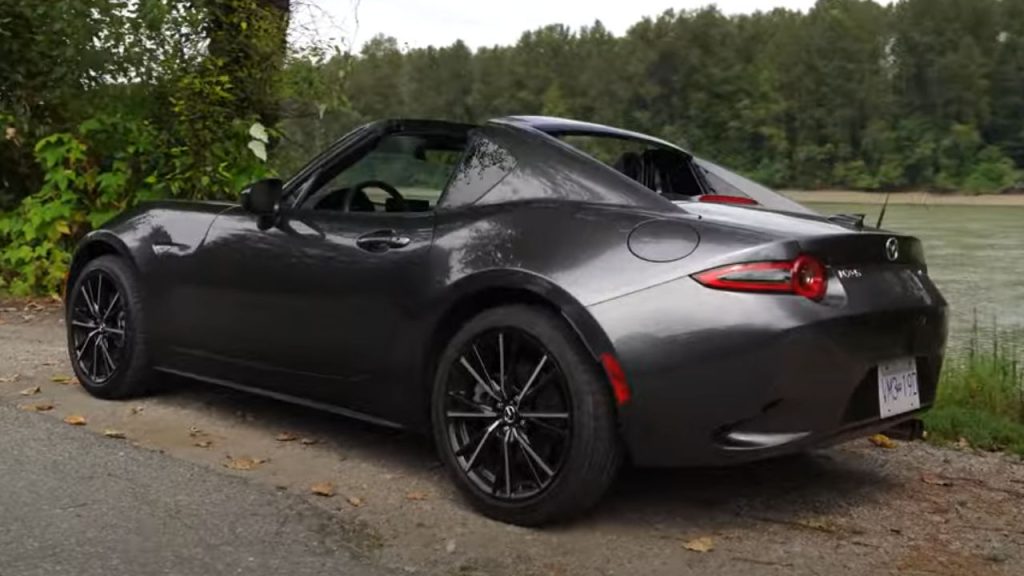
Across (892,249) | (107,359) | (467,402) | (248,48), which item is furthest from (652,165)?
(248,48)

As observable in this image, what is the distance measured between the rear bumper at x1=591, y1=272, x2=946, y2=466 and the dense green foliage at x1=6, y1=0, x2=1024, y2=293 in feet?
9.15

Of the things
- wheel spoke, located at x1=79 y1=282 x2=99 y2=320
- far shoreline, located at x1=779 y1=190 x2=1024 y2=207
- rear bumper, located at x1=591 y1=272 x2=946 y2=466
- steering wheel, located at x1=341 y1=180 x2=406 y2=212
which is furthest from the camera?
far shoreline, located at x1=779 y1=190 x2=1024 y2=207

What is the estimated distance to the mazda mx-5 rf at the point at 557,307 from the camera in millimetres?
3186

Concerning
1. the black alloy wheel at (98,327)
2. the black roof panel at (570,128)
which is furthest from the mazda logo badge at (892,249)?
the black alloy wheel at (98,327)

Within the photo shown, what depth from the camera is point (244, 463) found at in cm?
421

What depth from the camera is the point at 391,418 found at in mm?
3955

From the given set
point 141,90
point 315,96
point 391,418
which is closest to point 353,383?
point 391,418

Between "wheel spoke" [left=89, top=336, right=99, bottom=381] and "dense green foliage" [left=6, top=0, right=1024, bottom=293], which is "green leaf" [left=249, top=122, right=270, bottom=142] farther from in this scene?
"wheel spoke" [left=89, top=336, right=99, bottom=381]

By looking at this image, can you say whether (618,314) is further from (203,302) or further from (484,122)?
(203,302)

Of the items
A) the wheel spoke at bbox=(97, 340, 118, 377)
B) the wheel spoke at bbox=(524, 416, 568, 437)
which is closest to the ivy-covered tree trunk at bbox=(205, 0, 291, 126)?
the wheel spoke at bbox=(97, 340, 118, 377)

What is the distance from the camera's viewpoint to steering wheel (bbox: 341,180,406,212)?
4.58m

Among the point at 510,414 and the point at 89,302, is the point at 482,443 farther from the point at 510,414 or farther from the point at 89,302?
the point at 89,302

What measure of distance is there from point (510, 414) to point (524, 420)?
6cm

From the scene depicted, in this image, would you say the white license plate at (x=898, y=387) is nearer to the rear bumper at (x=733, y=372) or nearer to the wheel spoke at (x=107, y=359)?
the rear bumper at (x=733, y=372)
